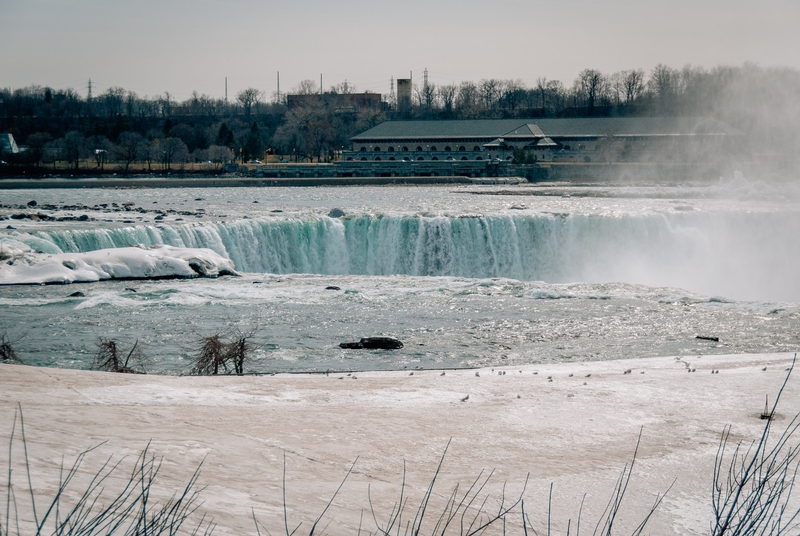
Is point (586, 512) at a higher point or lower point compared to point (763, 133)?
lower

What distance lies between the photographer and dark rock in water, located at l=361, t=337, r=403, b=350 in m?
14.0

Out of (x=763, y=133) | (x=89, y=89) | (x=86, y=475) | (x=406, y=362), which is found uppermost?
(x=89, y=89)

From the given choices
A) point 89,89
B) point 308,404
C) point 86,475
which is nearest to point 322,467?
point 86,475

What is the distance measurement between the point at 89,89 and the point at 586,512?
13170 centimetres

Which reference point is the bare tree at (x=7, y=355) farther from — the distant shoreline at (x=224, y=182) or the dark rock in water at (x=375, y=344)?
the distant shoreline at (x=224, y=182)

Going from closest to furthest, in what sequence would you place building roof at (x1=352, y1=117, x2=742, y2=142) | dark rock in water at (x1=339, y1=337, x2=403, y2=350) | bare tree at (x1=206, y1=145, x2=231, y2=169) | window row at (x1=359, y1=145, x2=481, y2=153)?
dark rock in water at (x1=339, y1=337, x2=403, y2=350) < bare tree at (x1=206, y1=145, x2=231, y2=169) < building roof at (x1=352, y1=117, x2=742, y2=142) < window row at (x1=359, y1=145, x2=481, y2=153)

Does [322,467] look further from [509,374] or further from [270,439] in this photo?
[509,374]

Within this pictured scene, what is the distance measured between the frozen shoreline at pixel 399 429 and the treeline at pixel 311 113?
187ft

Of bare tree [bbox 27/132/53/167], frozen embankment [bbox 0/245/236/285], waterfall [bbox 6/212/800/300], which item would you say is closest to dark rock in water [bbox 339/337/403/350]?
frozen embankment [bbox 0/245/236/285]

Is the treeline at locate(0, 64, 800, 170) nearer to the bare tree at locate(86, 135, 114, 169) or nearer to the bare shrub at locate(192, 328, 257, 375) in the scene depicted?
the bare tree at locate(86, 135, 114, 169)

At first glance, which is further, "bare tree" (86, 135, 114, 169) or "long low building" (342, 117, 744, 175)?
"bare tree" (86, 135, 114, 169)

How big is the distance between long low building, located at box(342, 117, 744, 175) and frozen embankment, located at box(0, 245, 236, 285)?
58.2m

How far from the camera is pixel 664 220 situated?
31000 mm

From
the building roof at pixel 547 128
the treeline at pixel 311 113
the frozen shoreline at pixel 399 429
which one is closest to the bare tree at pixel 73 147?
the treeline at pixel 311 113
